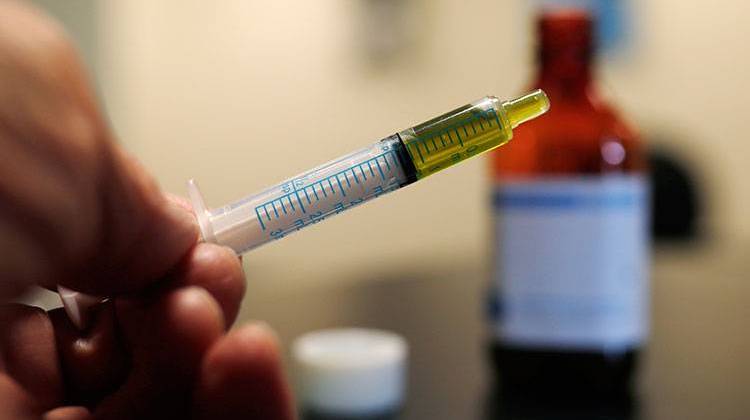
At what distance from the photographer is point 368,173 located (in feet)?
1.65

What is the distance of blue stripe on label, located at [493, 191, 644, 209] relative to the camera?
0.68m

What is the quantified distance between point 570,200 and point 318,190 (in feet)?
0.90

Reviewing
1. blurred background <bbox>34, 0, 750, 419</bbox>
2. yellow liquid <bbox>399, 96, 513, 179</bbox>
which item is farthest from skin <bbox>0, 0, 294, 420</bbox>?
blurred background <bbox>34, 0, 750, 419</bbox>

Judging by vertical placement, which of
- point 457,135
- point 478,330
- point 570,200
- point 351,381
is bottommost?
point 478,330

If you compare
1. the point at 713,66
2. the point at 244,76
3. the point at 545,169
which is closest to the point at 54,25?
the point at 545,169

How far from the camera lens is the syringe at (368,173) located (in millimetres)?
482

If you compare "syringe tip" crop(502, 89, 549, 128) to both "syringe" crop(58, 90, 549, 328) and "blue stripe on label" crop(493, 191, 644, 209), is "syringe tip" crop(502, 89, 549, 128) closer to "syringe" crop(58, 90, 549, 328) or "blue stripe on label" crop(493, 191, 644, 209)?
"syringe" crop(58, 90, 549, 328)

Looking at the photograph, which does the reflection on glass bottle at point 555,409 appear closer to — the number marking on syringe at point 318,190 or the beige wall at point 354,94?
the number marking on syringe at point 318,190

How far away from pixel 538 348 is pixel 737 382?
0.64 feet

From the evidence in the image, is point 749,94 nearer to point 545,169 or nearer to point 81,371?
point 545,169

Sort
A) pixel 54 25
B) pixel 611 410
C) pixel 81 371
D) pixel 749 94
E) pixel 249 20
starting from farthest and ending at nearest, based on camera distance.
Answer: pixel 749 94 < pixel 249 20 < pixel 611 410 < pixel 81 371 < pixel 54 25

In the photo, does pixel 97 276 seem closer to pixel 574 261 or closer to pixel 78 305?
pixel 78 305

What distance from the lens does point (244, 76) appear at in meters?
2.29

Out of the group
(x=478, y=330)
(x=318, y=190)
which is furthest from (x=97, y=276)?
(x=478, y=330)
